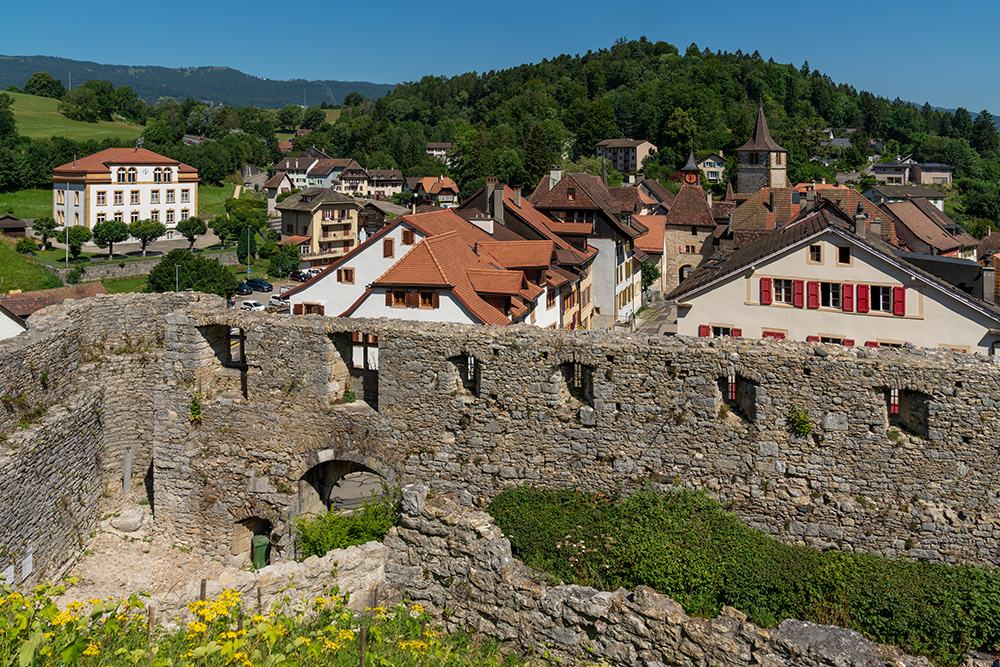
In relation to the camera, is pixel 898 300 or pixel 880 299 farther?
pixel 880 299

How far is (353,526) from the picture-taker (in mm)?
16641

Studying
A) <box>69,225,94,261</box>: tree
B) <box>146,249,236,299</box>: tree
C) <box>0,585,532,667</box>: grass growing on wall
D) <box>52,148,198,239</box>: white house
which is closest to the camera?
<box>0,585,532,667</box>: grass growing on wall

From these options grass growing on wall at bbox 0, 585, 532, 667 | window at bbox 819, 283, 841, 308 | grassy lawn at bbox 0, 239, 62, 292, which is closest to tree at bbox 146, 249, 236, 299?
grassy lawn at bbox 0, 239, 62, 292

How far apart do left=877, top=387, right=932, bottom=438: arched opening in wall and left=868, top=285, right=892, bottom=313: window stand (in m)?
14.0

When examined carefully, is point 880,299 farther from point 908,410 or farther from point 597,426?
point 597,426

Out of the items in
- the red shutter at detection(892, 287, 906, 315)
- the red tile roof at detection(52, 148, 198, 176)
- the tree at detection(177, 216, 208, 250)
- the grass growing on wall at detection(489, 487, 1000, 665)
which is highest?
the red tile roof at detection(52, 148, 198, 176)

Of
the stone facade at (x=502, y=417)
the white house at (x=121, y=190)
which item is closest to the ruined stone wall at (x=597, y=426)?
the stone facade at (x=502, y=417)

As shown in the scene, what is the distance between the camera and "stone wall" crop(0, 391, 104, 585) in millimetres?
15352

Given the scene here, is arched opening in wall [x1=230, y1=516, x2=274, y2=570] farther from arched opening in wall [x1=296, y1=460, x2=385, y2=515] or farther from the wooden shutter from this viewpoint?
the wooden shutter

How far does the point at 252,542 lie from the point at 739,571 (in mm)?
10491

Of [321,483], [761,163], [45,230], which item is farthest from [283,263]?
[761,163]

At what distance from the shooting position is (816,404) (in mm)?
14258

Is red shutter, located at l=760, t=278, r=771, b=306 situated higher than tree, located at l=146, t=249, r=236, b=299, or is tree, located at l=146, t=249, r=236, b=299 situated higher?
tree, located at l=146, t=249, r=236, b=299

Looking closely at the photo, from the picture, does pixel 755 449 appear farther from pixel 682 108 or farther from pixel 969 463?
pixel 682 108
